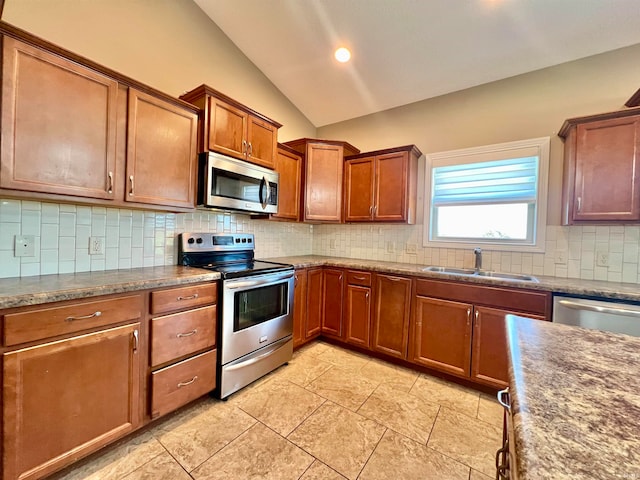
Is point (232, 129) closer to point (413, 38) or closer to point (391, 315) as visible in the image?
point (413, 38)

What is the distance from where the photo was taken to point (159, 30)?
2.28 metres

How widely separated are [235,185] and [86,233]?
109cm

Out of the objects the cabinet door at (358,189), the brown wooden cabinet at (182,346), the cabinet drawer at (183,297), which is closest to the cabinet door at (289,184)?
the cabinet door at (358,189)

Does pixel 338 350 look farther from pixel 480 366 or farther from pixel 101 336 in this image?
pixel 101 336

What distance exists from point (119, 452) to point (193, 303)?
89 cm

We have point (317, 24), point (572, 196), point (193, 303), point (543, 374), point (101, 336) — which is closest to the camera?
point (543, 374)

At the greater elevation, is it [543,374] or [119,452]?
[543,374]

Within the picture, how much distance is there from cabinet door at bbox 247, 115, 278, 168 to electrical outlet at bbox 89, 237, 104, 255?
1.29m

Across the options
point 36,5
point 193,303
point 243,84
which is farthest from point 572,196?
point 36,5

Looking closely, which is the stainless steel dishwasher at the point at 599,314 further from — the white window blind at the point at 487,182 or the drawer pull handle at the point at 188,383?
the drawer pull handle at the point at 188,383

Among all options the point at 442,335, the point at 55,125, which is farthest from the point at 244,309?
the point at 442,335

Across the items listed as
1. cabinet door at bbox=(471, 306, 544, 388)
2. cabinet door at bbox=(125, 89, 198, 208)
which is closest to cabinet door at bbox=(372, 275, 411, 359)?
cabinet door at bbox=(471, 306, 544, 388)

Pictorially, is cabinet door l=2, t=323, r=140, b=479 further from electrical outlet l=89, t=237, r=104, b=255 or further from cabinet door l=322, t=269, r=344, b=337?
cabinet door l=322, t=269, r=344, b=337

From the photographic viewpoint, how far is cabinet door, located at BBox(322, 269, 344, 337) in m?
3.03
